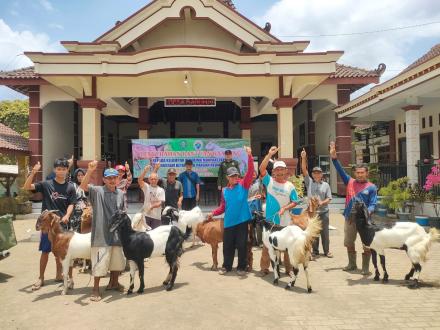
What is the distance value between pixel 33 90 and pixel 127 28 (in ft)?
15.2

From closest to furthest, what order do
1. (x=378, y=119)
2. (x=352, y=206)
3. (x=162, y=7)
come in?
(x=352, y=206) → (x=162, y=7) → (x=378, y=119)

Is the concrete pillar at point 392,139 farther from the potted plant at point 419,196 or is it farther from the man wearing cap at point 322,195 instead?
the man wearing cap at point 322,195

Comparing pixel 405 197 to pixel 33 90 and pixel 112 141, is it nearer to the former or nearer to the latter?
pixel 33 90

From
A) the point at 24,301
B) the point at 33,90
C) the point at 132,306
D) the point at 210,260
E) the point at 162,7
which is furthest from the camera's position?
the point at 33,90

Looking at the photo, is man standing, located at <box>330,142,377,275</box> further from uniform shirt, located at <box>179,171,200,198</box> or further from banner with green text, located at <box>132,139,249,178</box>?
banner with green text, located at <box>132,139,249,178</box>

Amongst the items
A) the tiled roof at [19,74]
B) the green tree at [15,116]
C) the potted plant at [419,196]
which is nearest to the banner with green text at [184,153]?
the potted plant at [419,196]

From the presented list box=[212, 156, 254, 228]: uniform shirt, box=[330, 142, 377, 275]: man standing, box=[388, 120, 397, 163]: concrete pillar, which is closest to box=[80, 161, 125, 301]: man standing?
box=[212, 156, 254, 228]: uniform shirt

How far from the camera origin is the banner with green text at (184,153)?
439 inches

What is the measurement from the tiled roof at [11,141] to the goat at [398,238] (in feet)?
39.7

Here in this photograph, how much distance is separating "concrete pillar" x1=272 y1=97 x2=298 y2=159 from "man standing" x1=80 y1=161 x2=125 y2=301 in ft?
23.0

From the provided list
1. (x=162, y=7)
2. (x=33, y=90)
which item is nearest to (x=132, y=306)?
(x=162, y=7)

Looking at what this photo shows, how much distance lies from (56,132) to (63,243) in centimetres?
1141

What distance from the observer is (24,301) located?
14.5 feet

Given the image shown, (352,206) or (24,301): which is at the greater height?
(352,206)
